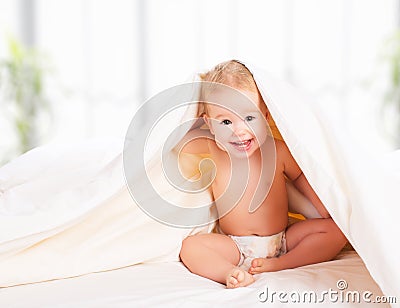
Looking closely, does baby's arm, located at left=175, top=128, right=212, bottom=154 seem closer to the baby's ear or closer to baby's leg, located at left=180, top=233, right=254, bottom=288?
the baby's ear

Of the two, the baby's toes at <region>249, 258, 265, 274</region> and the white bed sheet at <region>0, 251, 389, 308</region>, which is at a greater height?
the white bed sheet at <region>0, 251, 389, 308</region>

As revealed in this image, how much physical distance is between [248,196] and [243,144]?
0.14m

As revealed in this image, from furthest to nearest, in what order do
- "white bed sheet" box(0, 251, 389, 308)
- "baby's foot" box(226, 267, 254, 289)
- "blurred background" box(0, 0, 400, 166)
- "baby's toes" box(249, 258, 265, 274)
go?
"blurred background" box(0, 0, 400, 166)
"baby's toes" box(249, 258, 265, 274)
"baby's foot" box(226, 267, 254, 289)
"white bed sheet" box(0, 251, 389, 308)

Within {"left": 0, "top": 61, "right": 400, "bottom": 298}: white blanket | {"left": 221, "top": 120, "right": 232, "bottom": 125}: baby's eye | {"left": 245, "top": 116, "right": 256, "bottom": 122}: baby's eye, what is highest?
{"left": 245, "top": 116, "right": 256, "bottom": 122}: baby's eye

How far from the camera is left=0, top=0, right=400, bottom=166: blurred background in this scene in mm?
3191

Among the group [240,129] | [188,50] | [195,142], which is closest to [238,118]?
[240,129]

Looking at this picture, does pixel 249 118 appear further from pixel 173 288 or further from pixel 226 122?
pixel 173 288

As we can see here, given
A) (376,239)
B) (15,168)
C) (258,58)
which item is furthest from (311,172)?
(258,58)

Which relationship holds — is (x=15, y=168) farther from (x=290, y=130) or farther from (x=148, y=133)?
(x=290, y=130)

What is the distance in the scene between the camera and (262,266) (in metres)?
1.24

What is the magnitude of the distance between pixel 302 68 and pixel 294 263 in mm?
2159

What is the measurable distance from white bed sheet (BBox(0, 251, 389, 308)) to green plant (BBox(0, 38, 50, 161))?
2029 millimetres

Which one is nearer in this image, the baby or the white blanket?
the white blanket

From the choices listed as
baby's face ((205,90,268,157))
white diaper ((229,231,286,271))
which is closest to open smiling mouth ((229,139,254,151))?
baby's face ((205,90,268,157))
